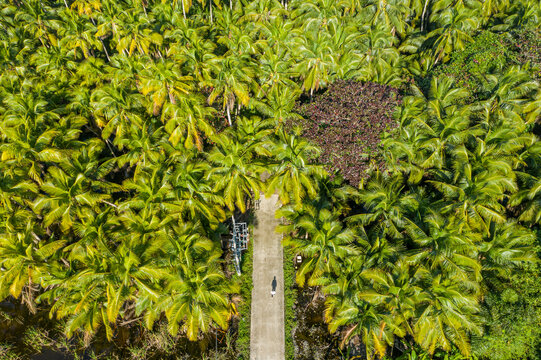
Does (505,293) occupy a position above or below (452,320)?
above

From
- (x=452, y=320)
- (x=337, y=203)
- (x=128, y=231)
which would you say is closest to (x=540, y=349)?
(x=452, y=320)

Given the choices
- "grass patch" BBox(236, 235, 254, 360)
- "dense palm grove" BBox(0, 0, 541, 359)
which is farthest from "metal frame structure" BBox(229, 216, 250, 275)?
"dense palm grove" BBox(0, 0, 541, 359)

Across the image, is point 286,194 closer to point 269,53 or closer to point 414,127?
point 414,127

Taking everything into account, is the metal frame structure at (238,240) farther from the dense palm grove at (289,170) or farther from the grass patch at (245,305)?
the dense palm grove at (289,170)

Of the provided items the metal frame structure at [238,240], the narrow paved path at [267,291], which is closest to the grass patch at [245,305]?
the narrow paved path at [267,291]

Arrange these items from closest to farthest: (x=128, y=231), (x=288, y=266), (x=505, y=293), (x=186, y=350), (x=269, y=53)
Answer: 1. (x=505, y=293)
2. (x=128, y=231)
3. (x=186, y=350)
4. (x=288, y=266)
5. (x=269, y=53)

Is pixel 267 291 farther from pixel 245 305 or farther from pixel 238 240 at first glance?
pixel 238 240

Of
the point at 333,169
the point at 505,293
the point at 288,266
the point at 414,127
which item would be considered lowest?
the point at 505,293

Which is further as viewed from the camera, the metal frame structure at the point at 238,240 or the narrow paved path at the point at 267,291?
the metal frame structure at the point at 238,240
